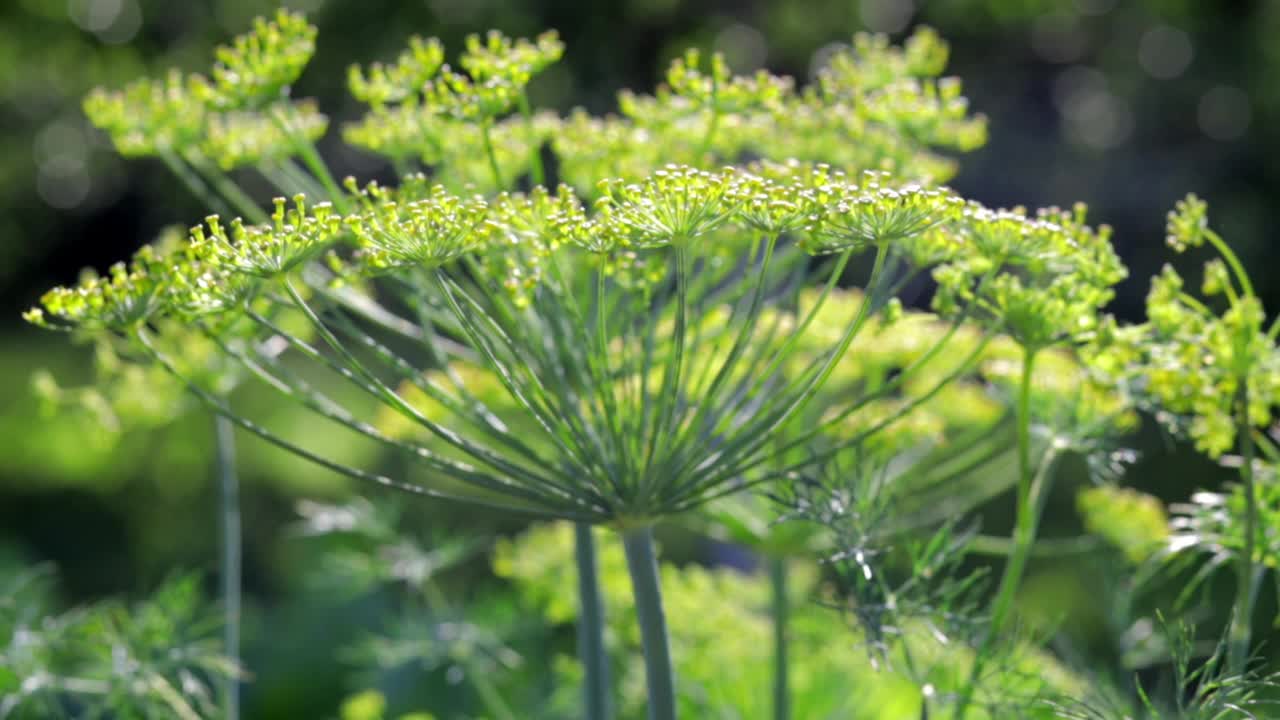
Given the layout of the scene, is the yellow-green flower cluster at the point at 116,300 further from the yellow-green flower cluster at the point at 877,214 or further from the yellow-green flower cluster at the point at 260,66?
the yellow-green flower cluster at the point at 877,214

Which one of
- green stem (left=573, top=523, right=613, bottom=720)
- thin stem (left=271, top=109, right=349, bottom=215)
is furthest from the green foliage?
thin stem (left=271, top=109, right=349, bottom=215)

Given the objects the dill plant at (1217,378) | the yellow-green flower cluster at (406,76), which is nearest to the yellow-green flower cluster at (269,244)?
the yellow-green flower cluster at (406,76)

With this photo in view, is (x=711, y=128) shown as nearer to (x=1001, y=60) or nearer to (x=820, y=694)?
(x=820, y=694)

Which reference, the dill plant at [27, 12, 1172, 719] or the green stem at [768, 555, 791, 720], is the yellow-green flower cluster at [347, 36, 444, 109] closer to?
the dill plant at [27, 12, 1172, 719]

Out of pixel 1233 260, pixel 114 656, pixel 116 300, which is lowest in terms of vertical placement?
pixel 114 656

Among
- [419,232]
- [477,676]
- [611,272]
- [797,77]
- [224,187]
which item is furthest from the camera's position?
[797,77]

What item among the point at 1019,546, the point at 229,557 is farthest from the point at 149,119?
the point at 1019,546

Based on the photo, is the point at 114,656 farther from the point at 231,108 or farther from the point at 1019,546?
the point at 1019,546

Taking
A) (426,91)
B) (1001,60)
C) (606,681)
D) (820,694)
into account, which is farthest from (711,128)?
(1001,60)
